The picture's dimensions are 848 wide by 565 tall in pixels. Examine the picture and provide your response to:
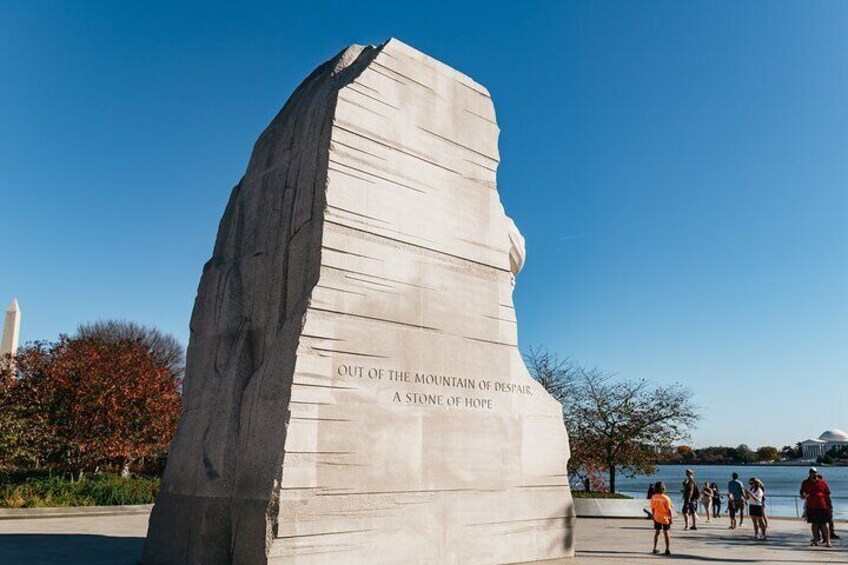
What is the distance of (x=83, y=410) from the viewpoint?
26.5m

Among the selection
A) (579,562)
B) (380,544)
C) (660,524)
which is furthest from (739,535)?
(380,544)

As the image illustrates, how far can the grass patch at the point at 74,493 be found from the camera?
19.9 m

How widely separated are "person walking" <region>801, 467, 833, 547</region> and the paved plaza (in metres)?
0.38

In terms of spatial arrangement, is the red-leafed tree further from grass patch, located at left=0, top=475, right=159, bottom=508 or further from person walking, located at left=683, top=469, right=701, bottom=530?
person walking, located at left=683, top=469, right=701, bottom=530

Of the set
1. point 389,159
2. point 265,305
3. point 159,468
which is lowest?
point 159,468

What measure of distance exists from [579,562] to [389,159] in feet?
20.9

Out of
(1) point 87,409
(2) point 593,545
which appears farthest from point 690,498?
(1) point 87,409

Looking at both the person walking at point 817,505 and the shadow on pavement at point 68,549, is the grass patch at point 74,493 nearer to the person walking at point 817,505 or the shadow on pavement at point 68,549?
the shadow on pavement at point 68,549

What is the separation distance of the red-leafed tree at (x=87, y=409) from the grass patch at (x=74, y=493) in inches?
99.6

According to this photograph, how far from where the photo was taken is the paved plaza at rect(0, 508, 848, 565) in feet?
36.2

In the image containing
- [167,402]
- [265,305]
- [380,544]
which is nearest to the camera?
[380,544]

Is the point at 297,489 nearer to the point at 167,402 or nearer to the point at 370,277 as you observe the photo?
the point at 370,277

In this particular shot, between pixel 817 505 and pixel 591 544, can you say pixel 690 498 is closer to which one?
pixel 817 505

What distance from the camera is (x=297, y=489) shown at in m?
7.75
